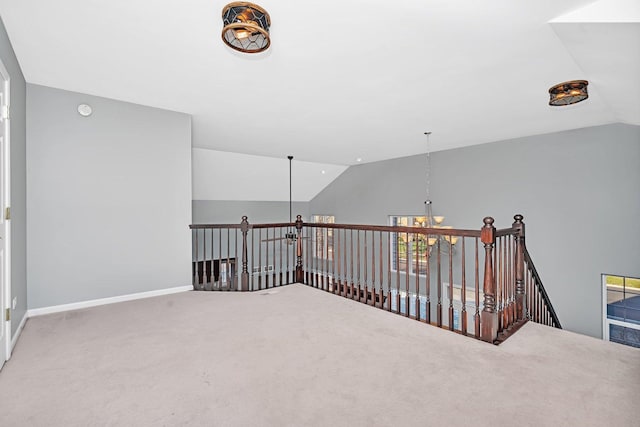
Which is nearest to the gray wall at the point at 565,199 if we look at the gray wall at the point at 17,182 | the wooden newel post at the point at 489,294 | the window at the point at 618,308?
the window at the point at 618,308

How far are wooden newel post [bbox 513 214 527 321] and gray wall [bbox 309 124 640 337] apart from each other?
3.26 m

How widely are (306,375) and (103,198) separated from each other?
3110mm

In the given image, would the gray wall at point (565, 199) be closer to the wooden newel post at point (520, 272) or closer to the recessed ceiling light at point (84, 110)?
the wooden newel post at point (520, 272)

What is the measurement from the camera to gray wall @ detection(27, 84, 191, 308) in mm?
3125

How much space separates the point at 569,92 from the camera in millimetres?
3096

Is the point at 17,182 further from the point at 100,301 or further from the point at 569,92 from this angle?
the point at 569,92

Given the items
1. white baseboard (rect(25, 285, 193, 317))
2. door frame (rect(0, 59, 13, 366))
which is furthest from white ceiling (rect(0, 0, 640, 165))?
white baseboard (rect(25, 285, 193, 317))

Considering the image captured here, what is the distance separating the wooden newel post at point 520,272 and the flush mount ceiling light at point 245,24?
2.69 meters

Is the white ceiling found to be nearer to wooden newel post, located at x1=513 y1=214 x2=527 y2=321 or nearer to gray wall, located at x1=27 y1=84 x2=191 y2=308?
gray wall, located at x1=27 y1=84 x2=191 y2=308

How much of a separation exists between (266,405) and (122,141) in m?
3.43

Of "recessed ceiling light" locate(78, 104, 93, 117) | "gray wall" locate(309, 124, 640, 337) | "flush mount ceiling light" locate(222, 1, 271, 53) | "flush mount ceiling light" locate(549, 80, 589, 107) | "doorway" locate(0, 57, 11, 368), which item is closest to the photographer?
"flush mount ceiling light" locate(222, 1, 271, 53)

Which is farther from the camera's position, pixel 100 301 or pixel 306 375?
pixel 100 301

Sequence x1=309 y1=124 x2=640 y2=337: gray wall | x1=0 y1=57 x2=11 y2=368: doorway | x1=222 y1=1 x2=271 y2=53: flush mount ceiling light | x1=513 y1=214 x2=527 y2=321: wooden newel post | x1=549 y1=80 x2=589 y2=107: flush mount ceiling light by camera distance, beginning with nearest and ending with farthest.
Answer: x1=222 y1=1 x2=271 y2=53: flush mount ceiling light → x1=0 y1=57 x2=11 y2=368: doorway → x1=513 y1=214 x2=527 y2=321: wooden newel post → x1=549 y1=80 x2=589 y2=107: flush mount ceiling light → x1=309 y1=124 x2=640 y2=337: gray wall

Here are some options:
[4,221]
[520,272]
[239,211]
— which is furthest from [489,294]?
[239,211]
